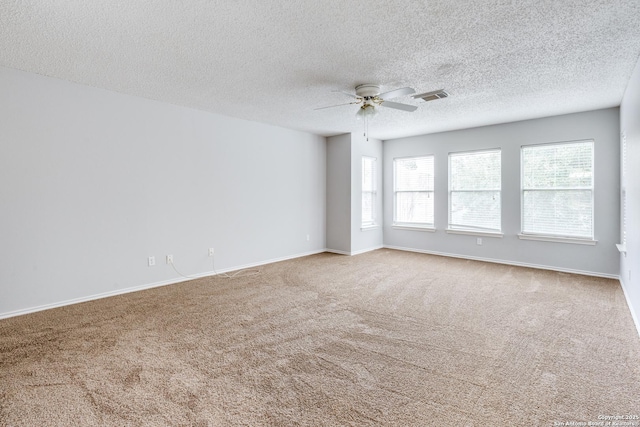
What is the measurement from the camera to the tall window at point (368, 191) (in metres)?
6.97

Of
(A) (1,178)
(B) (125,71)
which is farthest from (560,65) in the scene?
(A) (1,178)

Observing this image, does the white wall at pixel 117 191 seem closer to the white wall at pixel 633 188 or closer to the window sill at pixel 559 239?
the window sill at pixel 559 239

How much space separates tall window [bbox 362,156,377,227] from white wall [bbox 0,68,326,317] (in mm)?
2006

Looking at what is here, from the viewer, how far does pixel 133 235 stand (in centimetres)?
410

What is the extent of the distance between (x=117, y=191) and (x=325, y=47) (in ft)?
10.1

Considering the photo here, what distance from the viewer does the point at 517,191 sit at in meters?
5.45

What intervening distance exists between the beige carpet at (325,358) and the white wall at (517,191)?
933mm

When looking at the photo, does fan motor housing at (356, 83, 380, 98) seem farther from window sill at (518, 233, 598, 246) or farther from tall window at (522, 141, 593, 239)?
window sill at (518, 233, 598, 246)

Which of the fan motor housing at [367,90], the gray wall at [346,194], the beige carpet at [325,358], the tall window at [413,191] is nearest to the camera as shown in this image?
the beige carpet at [325,358]

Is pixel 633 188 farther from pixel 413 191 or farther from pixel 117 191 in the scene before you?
pixel 117 191

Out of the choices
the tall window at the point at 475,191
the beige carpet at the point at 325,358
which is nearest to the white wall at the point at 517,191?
the tall window at the point at 475,191

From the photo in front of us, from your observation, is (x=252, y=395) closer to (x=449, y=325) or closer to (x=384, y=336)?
(x=384, y=336)

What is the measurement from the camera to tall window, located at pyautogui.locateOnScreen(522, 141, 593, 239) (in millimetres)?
4863

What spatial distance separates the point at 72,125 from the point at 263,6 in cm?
286
